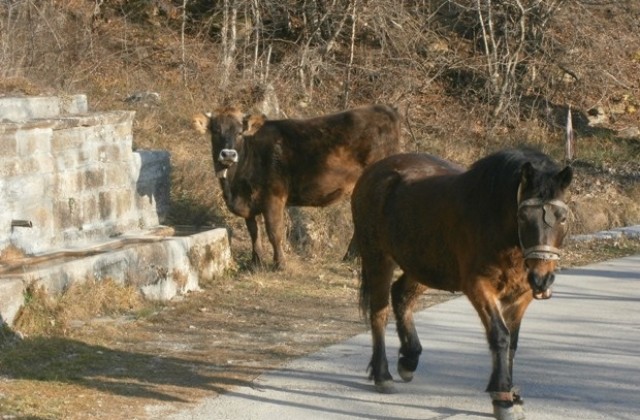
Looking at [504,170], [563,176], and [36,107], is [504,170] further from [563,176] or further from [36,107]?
[36,107]

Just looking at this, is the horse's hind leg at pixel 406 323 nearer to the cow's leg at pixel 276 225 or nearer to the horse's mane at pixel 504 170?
the horse's mane at pixel 504 170

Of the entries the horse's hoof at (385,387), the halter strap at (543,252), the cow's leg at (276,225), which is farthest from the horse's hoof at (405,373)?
the cow's leg at (276,225)

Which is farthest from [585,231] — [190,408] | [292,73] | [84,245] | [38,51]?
[190,408]

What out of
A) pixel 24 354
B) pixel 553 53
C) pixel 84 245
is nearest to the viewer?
pixel 24 354

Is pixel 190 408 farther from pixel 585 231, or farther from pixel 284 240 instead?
pixel 585 231

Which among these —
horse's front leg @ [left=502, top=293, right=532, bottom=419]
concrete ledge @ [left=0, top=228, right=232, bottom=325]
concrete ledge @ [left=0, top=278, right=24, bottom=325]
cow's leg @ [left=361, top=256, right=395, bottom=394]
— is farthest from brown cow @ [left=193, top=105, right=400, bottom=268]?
horse's front leg @ [left=502, top=293, right=532, bottom=419]

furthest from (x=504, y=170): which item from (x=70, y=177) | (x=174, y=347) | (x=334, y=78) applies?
(x=334, y=78)

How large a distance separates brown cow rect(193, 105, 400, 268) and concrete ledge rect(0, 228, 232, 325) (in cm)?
139

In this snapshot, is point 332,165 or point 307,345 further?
point 332,165

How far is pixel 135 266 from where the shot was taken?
41.5 feet

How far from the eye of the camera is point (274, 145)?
16.4 meters

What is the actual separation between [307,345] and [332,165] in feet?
18.9

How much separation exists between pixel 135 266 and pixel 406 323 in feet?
13.6

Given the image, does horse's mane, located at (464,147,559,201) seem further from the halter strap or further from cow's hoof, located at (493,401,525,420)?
cow's hoof, located at (493,401,525,420)
